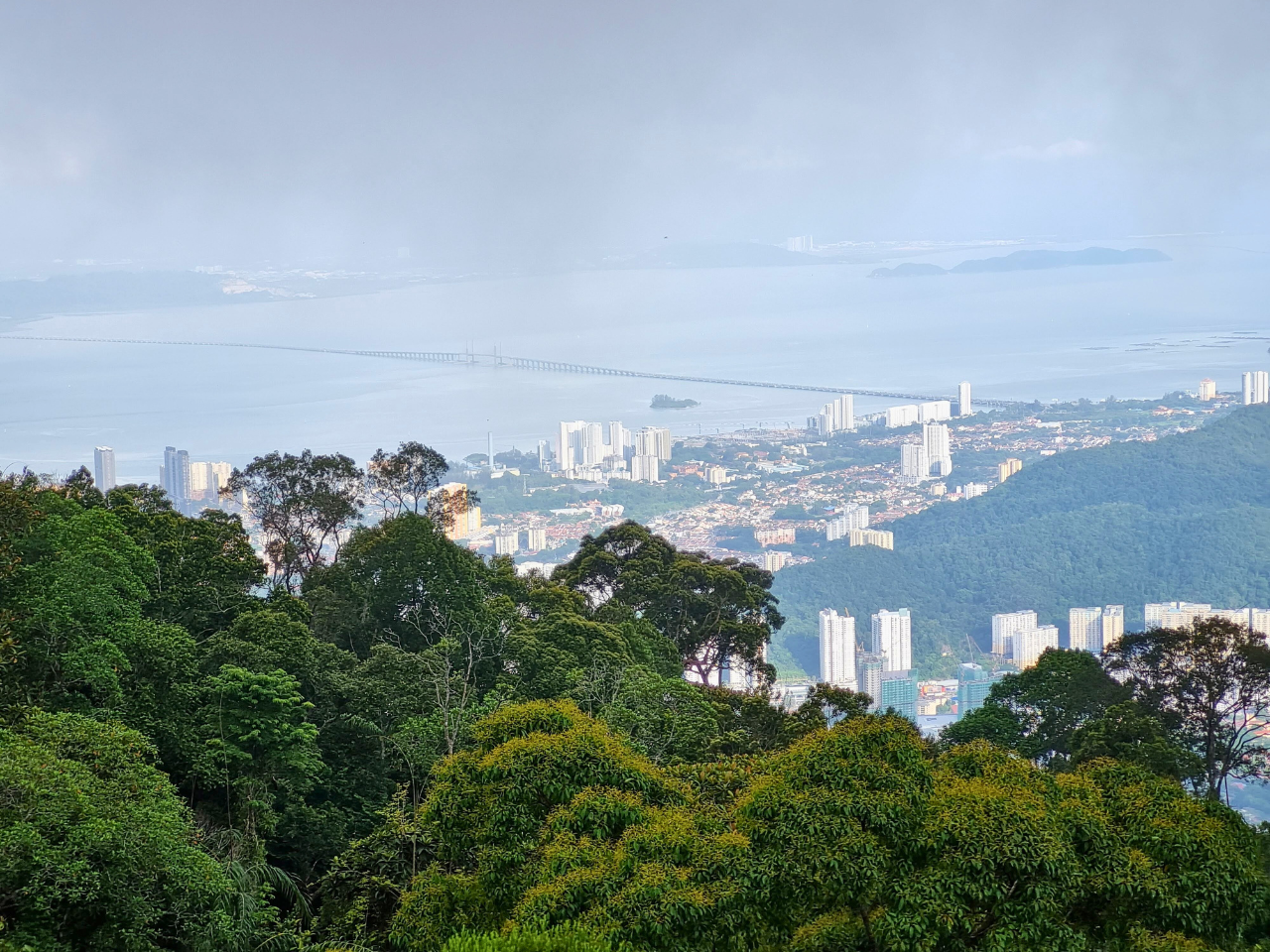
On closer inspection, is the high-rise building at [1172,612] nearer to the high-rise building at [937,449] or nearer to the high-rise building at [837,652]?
the high-rise building at [837,652]

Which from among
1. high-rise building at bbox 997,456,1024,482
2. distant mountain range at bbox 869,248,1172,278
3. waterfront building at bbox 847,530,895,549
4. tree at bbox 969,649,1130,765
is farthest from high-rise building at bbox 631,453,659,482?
distant mountain range at bbox 869,248,1172,278

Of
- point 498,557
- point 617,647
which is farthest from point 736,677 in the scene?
point 617,647

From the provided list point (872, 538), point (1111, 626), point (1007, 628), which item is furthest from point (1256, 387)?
point (1111, 626)

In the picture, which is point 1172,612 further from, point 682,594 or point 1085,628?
point 682,594

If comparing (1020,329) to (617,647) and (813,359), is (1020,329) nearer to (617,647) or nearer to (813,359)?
(813,359)

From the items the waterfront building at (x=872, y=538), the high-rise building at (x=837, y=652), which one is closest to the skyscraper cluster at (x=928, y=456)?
the waterfront building at (x=872, y=538)
